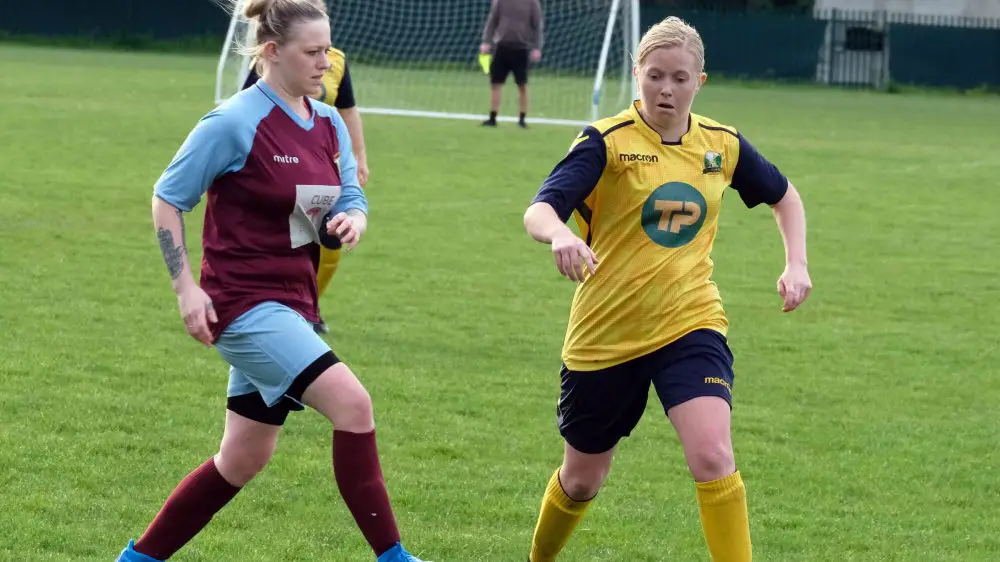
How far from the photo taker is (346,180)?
14.6 feet

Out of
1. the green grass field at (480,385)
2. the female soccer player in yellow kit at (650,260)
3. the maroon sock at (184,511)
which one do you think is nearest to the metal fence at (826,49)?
the green grass field at (480,385)

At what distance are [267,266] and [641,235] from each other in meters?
1.05

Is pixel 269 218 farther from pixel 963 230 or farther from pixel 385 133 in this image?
pixel 385 133

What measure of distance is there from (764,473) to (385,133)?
14.5 meters

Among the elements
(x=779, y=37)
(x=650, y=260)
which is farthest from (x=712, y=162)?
(x=779, y=37)

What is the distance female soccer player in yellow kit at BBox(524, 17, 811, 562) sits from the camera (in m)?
4.20

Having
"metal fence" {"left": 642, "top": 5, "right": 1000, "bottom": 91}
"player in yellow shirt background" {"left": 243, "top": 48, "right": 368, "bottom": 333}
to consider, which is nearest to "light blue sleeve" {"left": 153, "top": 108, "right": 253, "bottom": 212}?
"player in yellow shirt background" {"left": 243, "top": 48, "right": 368, "bottom": 333}

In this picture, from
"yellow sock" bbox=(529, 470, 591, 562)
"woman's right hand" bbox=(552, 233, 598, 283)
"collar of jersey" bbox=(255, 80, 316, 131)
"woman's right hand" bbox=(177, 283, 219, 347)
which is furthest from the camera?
"yellow sock" bbox=(529, 470, 591, 562)

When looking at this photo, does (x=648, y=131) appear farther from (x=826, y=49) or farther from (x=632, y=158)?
(x=826, y=49)

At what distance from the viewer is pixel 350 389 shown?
4062 millimetres

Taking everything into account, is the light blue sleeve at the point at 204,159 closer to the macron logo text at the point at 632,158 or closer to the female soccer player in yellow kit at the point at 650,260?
the female soccer player in yellow kit at the point at 650,260

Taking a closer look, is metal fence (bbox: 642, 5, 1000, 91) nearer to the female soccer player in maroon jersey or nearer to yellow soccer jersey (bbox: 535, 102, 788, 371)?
yellow soccer jersey (bbox: 535, 102, 788, 371)

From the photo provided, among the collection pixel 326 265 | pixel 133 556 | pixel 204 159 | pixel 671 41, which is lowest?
pixel 326 265

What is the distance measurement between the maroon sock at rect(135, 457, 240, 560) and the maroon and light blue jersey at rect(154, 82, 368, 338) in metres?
0.47
